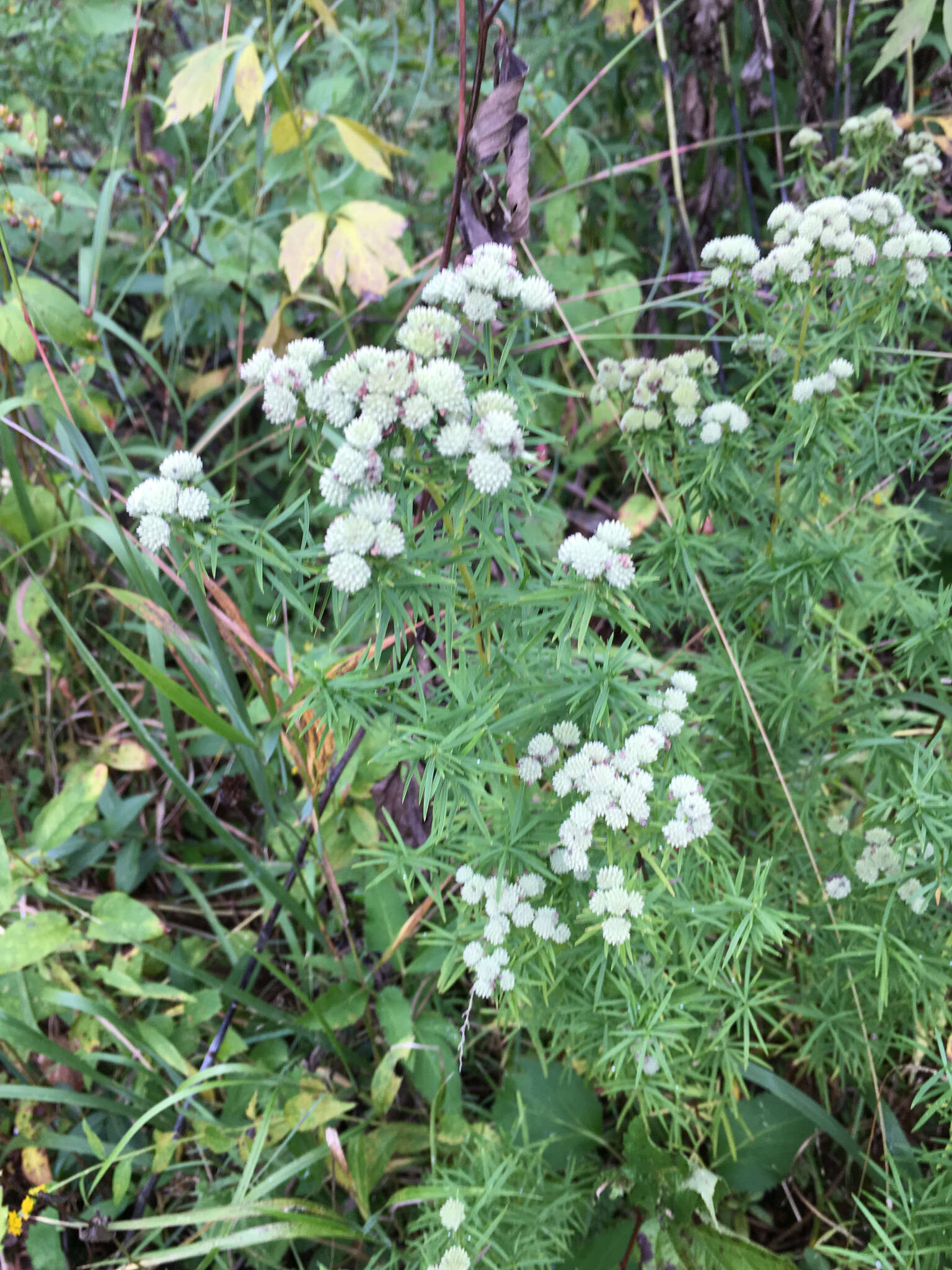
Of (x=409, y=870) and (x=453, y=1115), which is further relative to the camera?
(x=453, y=1115)

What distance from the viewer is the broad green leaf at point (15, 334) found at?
1979mm

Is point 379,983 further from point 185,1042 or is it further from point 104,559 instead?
point 104,559

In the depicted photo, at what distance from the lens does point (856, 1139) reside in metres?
1.85

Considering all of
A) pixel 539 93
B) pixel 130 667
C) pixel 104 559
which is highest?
pixel 539 93

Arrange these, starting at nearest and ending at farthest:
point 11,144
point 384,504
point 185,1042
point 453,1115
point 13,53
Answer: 1. point 384,504
2. point 453,1115
3. point 185,1042
4. point 11,144
5. point 13,53

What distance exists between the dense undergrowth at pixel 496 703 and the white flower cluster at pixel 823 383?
0.06m

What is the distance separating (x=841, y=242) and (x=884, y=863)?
1.02m

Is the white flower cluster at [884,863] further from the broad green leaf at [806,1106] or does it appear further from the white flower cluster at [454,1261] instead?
the white flower cluster at [454,1261]

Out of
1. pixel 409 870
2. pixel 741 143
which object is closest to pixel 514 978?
pixel 409 870

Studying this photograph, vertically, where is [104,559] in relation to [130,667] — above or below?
above

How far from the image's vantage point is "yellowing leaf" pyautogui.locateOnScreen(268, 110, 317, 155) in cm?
225

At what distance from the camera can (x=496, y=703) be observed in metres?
1.17

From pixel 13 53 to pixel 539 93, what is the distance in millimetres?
2042

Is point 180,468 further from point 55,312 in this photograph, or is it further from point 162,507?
point 55,312
